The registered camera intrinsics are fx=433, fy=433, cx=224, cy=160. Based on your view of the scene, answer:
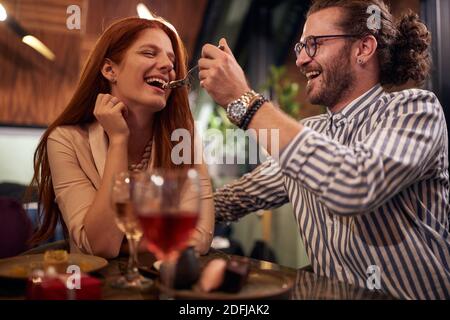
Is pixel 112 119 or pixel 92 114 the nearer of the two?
pixel 112 119

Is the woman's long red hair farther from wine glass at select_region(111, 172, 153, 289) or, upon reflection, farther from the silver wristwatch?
wine glass at select_region(111, 172, 153, 289)

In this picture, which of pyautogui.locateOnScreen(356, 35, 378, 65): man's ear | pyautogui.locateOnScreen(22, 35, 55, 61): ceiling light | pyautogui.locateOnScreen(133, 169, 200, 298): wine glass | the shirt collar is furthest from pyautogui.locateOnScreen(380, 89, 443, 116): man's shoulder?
pyautogui.locateOnScreen(22, 35, 55, 61): ceiling light

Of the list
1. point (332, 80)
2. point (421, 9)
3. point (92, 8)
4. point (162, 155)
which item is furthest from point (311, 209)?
point (92, 8)

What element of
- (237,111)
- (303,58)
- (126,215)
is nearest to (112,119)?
(237,111)

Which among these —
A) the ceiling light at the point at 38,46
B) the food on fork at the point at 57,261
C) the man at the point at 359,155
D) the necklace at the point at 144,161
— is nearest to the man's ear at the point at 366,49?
the man at the point at 359,155

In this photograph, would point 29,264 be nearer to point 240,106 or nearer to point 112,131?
point 112,131

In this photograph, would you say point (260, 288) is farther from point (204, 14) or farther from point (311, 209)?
point (204, 14)

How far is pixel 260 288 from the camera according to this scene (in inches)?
32.6

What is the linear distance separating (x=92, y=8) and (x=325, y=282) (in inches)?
122

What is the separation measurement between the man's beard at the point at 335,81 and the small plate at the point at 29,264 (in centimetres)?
97

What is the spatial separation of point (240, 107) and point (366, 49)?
2.34 feet

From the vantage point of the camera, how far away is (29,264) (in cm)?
101

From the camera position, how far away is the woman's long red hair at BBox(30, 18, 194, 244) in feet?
5.19

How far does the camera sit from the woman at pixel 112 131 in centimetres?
134
